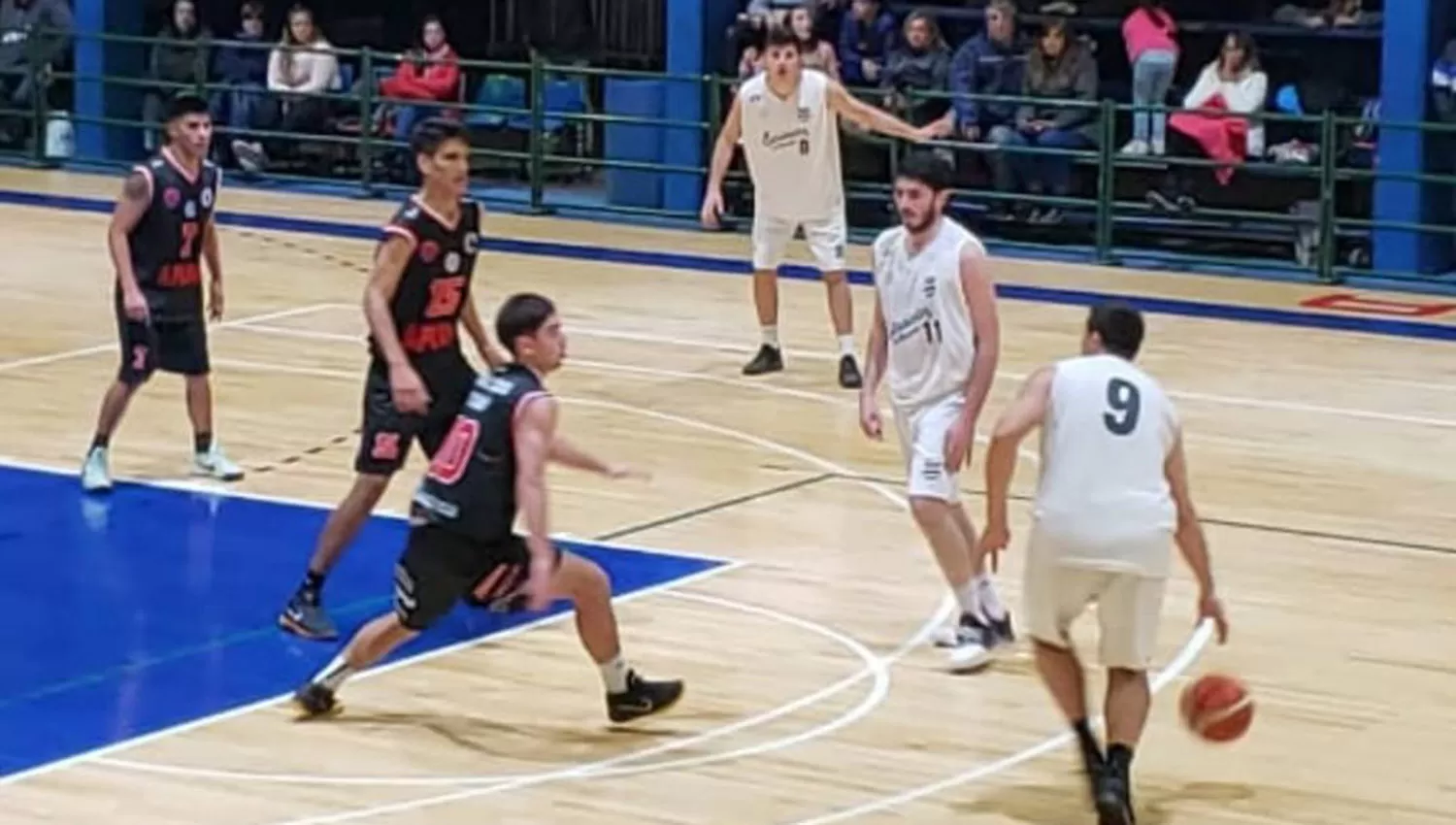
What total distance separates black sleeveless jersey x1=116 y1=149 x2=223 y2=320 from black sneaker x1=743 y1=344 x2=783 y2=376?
12.6 ft

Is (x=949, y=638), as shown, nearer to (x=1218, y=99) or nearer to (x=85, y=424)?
(x=85, y=424)

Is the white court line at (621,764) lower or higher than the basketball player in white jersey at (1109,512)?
lower

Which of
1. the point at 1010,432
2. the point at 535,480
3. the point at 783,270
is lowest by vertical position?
the point at 783,270

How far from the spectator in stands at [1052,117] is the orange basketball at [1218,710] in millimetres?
11880

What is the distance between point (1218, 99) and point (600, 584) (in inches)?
459

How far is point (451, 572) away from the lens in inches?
341

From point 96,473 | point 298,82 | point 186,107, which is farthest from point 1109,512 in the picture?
point 298,82

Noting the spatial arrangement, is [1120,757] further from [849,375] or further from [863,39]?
[863,39]

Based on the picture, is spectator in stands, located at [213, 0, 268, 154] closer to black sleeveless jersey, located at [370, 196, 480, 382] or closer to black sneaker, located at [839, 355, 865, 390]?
black sneaker, located at [839, 355, 865, 390]

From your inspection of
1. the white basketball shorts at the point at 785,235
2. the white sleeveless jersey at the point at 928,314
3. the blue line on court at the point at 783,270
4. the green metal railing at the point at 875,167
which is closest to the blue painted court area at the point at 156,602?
the white sleeveless jersey at the point at 928,314

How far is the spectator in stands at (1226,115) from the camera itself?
19.4 meters

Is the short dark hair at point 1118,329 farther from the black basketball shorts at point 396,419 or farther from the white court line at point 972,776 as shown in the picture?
A: the black basketball shorts at point 396,419

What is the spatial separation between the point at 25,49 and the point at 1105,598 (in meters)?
18.7

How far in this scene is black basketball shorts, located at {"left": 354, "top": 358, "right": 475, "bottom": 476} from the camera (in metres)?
10.1
